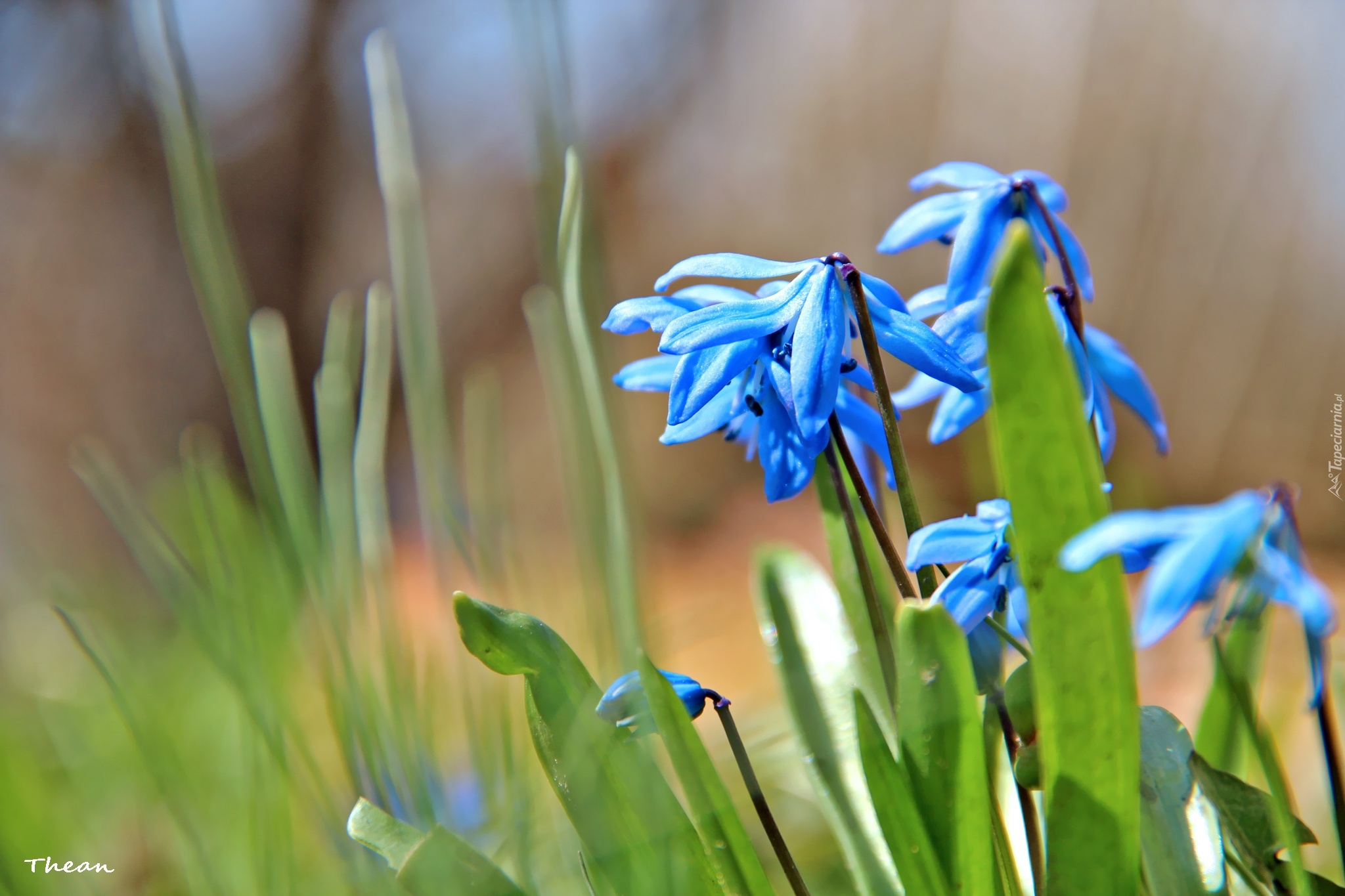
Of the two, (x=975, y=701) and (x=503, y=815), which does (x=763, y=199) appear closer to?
(x=503, y=815)

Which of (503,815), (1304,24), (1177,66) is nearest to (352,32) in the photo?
(1177,66)

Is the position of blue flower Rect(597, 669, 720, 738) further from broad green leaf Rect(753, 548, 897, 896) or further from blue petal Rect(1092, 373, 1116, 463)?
blue petal Rect(1092, 373, 1116, 463)

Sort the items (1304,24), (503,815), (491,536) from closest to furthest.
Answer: (503,815)
(491,536)
(1304,24)

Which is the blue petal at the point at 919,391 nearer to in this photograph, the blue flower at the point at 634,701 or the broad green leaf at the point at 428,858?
the blue flower at the point at 634,701

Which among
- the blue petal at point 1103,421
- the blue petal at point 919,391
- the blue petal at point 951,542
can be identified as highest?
the blue petal at point 919,391

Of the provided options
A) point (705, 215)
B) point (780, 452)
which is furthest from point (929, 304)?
Result: point (705, 215)

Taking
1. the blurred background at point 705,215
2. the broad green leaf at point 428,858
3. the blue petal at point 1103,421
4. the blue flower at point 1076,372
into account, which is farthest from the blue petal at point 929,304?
the blurred background at point 705,215

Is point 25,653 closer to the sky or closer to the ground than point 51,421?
closer to the ground

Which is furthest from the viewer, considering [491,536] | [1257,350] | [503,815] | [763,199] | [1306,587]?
[763,199]
